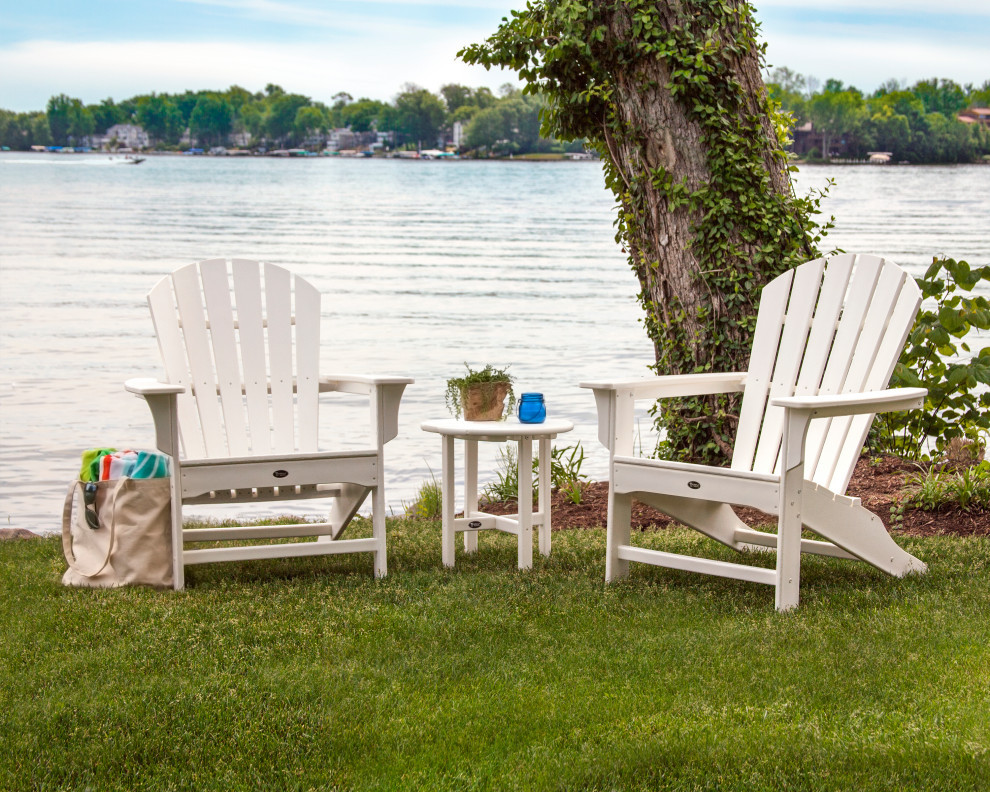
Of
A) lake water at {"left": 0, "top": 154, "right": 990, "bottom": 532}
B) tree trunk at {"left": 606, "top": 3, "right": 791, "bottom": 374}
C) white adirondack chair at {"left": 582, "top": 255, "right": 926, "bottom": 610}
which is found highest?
tree trunk at {"left": 606, "top": 3, "right": 791, "bottom": 374}

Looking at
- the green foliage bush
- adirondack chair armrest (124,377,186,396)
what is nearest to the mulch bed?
the green foliage bush

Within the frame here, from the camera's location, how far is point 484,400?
12.7 ft

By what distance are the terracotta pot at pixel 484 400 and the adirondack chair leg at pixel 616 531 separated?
52 centimetres

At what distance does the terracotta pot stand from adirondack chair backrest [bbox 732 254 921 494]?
0.86 metres

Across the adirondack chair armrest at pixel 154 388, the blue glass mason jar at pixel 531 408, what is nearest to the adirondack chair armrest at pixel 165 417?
the adirondack chair armrest at pixel 154 388

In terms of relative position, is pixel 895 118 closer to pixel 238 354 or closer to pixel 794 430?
pixel 238 354

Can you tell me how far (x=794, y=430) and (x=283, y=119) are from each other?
71.3m

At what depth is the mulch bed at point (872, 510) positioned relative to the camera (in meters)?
4.44

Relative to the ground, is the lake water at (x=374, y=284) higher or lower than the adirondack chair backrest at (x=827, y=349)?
lower

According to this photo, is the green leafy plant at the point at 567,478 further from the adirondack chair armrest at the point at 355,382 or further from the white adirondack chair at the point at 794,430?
the adirondack chair armrest at the point at 355,382

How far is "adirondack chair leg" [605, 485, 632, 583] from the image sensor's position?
3662 mm

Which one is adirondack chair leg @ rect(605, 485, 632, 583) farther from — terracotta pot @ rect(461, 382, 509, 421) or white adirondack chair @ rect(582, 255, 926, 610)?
terracotta pot @ rect(461, 382, 509, 421)

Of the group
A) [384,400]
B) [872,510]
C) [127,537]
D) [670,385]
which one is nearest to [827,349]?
[670,385]

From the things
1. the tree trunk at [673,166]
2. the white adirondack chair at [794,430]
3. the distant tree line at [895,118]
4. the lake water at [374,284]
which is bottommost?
the lake water at [374,284]
